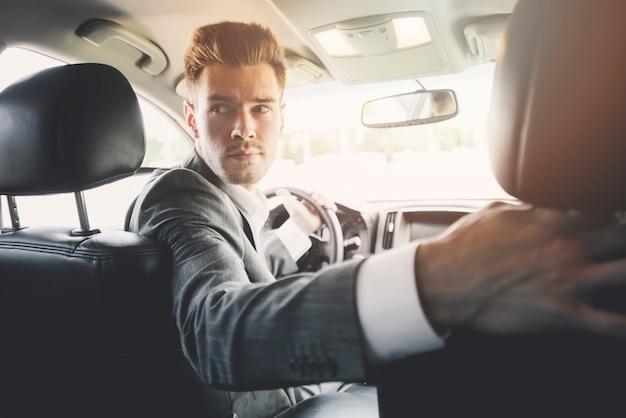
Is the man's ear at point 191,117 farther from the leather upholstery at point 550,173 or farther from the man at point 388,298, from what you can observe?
the leather upholstery at point 550,173

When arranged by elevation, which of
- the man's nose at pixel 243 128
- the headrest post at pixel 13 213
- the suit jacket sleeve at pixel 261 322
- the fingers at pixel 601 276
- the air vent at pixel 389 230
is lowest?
the air vent at pixel 389 230

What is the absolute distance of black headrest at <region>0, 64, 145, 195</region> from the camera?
3.68 feet

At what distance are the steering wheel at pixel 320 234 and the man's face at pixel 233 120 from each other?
0.85 metres

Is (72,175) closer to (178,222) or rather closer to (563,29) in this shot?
(178,222)

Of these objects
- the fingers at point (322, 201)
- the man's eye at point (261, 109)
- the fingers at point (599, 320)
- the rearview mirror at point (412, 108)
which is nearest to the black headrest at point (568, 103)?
the fingers at point (599, 320)

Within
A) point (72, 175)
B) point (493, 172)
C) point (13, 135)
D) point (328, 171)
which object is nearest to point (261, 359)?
point (493, 172)

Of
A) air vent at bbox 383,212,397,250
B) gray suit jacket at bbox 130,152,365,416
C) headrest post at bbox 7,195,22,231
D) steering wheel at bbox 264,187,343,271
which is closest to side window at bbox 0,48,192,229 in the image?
steering wheel at bbox 264,187,343,271

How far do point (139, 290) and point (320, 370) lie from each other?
552 millimetres

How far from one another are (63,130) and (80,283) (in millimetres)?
353

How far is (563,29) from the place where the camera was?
493 mm

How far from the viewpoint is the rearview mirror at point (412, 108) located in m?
2.67

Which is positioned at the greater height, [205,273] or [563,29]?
[563,29]

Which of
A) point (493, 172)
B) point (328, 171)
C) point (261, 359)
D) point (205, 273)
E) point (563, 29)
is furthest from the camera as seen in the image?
point (328, 171)

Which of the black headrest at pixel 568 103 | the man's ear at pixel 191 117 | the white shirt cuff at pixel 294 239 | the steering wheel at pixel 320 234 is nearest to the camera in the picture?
the black headrest at pixel 568 103
